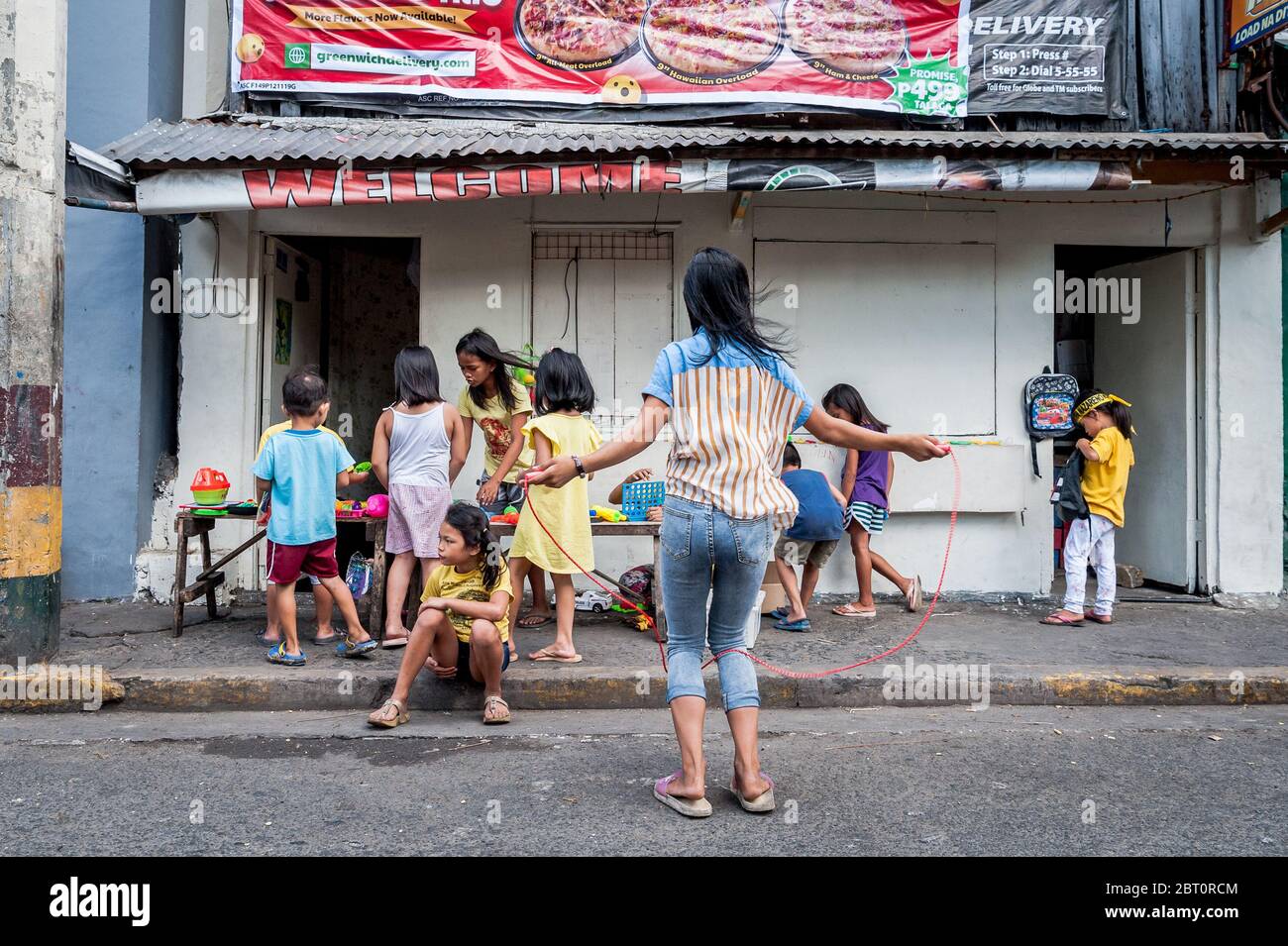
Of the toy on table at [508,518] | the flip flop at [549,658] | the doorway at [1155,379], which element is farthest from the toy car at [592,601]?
the doorway at [1155,379]

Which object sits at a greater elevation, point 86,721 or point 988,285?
point 988,285

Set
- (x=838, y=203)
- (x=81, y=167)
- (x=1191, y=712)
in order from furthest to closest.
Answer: (x=838, y=203), (x=81, y=167), (x=1191, y=712)

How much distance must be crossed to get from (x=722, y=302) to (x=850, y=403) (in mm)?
3602

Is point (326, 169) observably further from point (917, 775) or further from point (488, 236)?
point (917, 775)

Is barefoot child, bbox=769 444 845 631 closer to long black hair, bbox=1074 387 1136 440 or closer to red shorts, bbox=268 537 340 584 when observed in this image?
long black hair, bbox=1074 387 1136 440

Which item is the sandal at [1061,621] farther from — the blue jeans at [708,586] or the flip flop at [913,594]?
the blue jeans at [708,586]

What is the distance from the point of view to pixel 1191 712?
4.98 meters

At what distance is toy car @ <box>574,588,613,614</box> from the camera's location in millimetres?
6797

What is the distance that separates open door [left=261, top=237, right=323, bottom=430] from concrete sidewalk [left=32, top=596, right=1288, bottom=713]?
2.00 m

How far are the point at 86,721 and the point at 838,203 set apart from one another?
6.17 meters

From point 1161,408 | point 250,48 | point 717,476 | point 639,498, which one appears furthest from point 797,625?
point 250,48

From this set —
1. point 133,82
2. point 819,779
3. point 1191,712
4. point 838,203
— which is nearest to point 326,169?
point 133,82

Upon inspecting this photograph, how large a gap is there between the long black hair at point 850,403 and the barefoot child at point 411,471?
9.27ft

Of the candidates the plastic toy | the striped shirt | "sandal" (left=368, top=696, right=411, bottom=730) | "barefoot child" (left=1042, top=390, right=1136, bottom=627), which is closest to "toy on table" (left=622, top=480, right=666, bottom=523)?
"sandal" (left=368, top=696, right=411, bottom=730)
